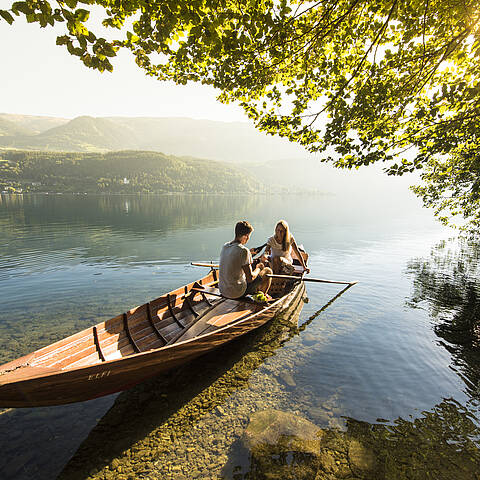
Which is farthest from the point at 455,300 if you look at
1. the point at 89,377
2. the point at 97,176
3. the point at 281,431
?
the point at 97,176

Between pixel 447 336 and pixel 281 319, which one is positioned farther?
pixel 281 319

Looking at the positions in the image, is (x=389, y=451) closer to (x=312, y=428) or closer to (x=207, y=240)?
(x=312, y=428)

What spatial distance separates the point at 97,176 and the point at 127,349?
180292 millimetres

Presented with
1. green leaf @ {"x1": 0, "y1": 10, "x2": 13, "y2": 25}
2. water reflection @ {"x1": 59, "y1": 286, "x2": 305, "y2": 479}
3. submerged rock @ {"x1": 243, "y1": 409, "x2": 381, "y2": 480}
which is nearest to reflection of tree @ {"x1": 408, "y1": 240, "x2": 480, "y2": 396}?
submerged rock @ {"x1": 243, "y1": 409, "x2": 381, "y2": 480}

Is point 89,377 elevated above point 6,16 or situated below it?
below

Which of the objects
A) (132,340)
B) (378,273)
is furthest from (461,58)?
(378,273)

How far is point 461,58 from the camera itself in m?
6.08

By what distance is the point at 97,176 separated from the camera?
6348 inches

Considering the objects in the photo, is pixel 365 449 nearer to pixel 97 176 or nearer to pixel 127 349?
pixel 127 349

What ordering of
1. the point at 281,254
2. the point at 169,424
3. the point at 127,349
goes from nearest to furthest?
the point at 169,424
the point at 127,349
the point at 281,254

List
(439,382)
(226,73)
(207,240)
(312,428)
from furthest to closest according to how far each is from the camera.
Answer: (207,240) < (439,382) < (226,73) < (312,428)

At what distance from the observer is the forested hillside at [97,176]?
14162cm

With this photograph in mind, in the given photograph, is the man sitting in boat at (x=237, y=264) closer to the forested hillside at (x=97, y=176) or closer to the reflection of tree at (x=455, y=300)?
the reflection of tree at (x=455, y=300)

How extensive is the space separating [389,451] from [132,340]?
584cm
